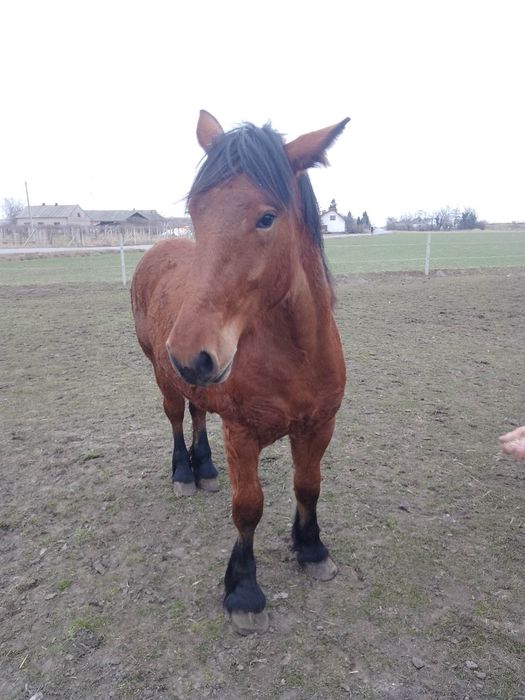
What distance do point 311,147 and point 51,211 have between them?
8426 cm

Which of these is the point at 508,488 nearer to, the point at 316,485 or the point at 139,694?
the point at 316,485

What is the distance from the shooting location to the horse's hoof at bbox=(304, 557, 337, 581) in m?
2.79

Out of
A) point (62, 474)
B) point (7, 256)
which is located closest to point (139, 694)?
point (62, 474)

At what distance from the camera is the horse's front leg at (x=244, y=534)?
242 cm

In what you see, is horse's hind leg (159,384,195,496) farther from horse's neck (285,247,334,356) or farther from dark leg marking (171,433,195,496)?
horse's neck (285,247,334,356)

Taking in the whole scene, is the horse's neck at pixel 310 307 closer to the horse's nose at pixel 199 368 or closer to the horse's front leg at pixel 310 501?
the horse's front leg at pixel 310 501

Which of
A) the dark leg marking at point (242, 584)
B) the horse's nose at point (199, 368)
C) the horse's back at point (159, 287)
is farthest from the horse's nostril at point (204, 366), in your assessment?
the horse's back at point (159, 287)

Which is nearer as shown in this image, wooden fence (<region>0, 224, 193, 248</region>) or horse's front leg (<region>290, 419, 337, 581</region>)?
horse's front leg (<region>290, 419, 337, 581</region>)

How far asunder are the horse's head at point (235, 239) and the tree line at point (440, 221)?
76.9m

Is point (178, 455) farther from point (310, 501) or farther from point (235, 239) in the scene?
point (235, 239)

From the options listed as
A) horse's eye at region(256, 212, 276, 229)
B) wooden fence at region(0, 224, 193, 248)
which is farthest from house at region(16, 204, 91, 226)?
horse's eye at region(256, 212, 276, 229)

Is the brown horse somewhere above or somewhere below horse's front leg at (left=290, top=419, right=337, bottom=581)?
above

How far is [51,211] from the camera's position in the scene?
76000mm

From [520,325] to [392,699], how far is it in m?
8.19
